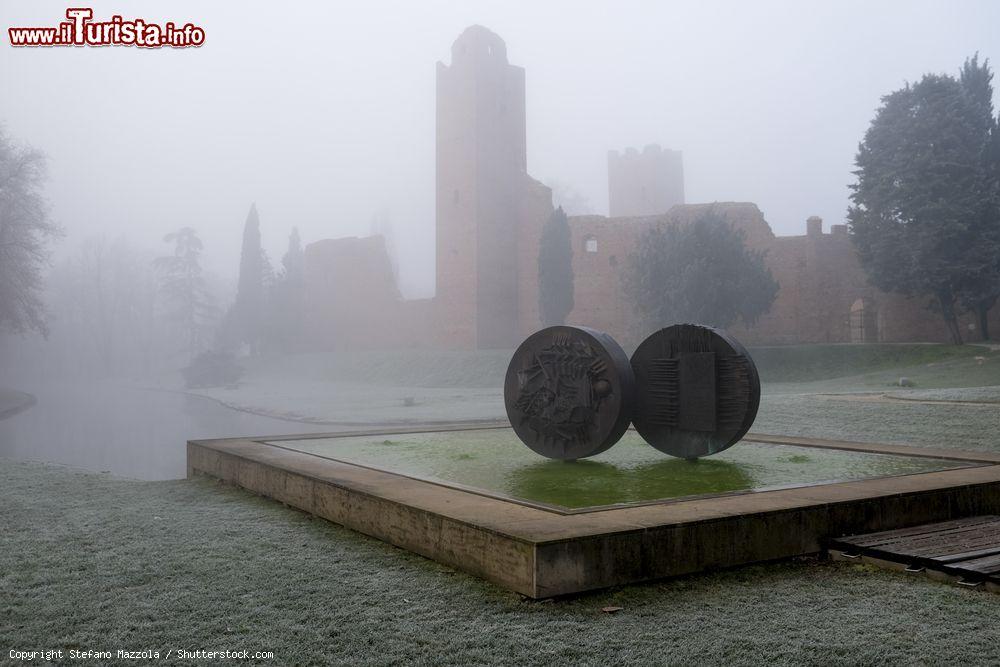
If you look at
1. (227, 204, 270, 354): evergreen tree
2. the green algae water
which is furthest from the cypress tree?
the green algae water

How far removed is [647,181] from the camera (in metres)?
46.0

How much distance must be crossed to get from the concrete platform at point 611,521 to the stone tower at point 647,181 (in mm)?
41986

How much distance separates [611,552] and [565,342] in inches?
102

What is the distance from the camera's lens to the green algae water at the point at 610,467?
440cm

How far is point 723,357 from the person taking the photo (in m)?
5.40

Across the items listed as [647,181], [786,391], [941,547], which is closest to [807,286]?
[786,391]

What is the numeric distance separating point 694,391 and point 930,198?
65.0ft

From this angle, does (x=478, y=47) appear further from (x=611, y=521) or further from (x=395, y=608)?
(x=395, y=608)

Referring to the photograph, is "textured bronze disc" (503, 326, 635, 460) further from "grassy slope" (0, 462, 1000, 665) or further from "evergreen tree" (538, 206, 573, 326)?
"evergreen tree" (538, 206, 573, 326)

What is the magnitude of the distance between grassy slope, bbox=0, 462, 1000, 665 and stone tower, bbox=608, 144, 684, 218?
43142 millimetres

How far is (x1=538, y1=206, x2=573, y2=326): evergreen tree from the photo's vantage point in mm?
27500

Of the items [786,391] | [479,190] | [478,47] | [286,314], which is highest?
[478,47]

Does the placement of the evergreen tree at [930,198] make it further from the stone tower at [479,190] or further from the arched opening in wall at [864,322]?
the stone tower at [479,190]

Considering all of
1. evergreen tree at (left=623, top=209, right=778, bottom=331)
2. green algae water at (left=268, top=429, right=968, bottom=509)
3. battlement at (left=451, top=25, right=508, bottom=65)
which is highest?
battlement at (left=451, top=25, right=508, bottom=65)
